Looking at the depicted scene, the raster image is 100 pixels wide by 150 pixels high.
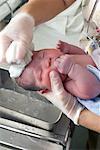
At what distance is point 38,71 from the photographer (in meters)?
0.95

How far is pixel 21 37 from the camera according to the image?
94cm

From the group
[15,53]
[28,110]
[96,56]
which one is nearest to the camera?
[15,53]

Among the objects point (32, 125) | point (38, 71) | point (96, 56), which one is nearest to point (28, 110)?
point (32, 125)

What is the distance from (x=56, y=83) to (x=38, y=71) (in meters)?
0.08

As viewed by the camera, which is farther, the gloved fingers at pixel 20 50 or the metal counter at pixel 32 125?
the metal counter at pixel 32 125

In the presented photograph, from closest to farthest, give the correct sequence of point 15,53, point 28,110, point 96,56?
point 15,53 < point 96,56 < point 28,110

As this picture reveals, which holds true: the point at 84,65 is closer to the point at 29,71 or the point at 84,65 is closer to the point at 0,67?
the point at 29,71

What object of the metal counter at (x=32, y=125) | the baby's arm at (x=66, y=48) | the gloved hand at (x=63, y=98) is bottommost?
the metal counter at (x=32, y=125)

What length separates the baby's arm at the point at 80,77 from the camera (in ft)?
2.95

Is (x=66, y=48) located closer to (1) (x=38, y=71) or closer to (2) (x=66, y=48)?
(2) (x=66, y=48)

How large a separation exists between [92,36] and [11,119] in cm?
45

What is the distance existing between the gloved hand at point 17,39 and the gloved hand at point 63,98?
118 millimetres

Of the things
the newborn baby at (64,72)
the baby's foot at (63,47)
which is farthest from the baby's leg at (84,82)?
the baby's foot at (63,47)

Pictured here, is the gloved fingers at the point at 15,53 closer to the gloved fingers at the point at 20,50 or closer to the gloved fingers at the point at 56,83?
the gloved fingers at the point at 20,50
